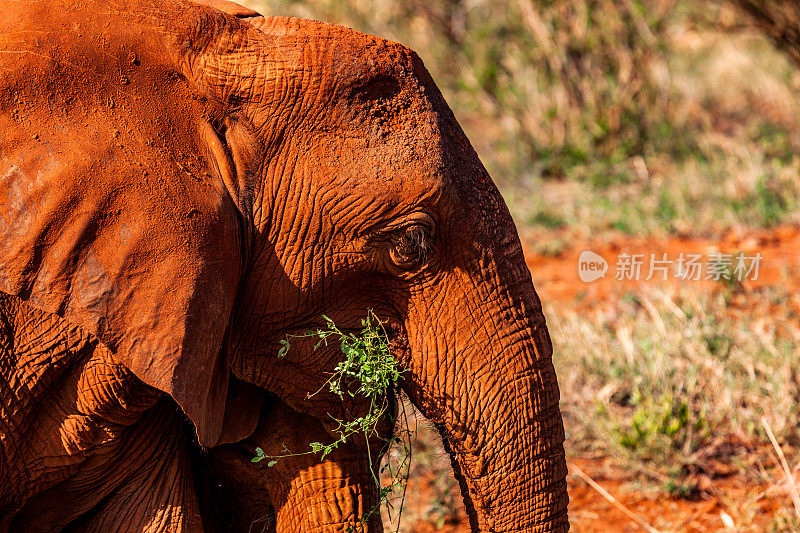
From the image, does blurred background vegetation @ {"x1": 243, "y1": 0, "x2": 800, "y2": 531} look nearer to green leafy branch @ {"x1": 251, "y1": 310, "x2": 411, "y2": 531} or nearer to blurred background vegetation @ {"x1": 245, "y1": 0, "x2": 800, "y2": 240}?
blurred background vegetation @ {"x1": 245, "y1": 0, "x2": 800, "y2": 240}

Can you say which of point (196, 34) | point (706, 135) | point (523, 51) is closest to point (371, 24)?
point (523, 51)

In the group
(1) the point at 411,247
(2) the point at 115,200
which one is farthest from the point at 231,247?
(1) the point at 411,247

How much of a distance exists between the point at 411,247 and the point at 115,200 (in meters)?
0.67

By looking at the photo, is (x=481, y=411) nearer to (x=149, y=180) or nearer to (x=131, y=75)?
(x=149, y=180)

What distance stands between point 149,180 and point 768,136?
25.3 feet

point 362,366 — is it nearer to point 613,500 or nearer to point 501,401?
point 501,401

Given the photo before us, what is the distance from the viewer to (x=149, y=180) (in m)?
2.33

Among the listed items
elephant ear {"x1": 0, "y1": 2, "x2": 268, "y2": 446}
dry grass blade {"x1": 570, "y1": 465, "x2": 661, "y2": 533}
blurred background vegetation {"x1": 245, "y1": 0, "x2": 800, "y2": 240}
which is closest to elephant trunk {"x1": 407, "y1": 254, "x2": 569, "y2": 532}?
elephant ear {"x1": 0, "y1": 2, "x2": 268, "y2": 446}

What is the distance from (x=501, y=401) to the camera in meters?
2.57

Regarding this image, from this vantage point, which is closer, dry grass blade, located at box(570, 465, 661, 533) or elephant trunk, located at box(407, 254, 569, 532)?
elephant trunk, located at box(407, 254, 569, 532)

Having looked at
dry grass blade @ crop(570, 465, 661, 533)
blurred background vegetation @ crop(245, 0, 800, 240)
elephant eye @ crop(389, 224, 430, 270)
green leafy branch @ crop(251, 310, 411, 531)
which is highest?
blurred background vegetation @ crop(245, 0, 800, 240)

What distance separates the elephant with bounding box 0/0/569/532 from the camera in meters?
2.30

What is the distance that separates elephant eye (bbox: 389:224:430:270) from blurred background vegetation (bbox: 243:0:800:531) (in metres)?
2.13

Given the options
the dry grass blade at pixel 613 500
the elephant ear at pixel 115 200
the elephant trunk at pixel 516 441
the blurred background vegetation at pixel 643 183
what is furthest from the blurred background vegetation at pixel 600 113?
the elephant ear at pixel 115 200
